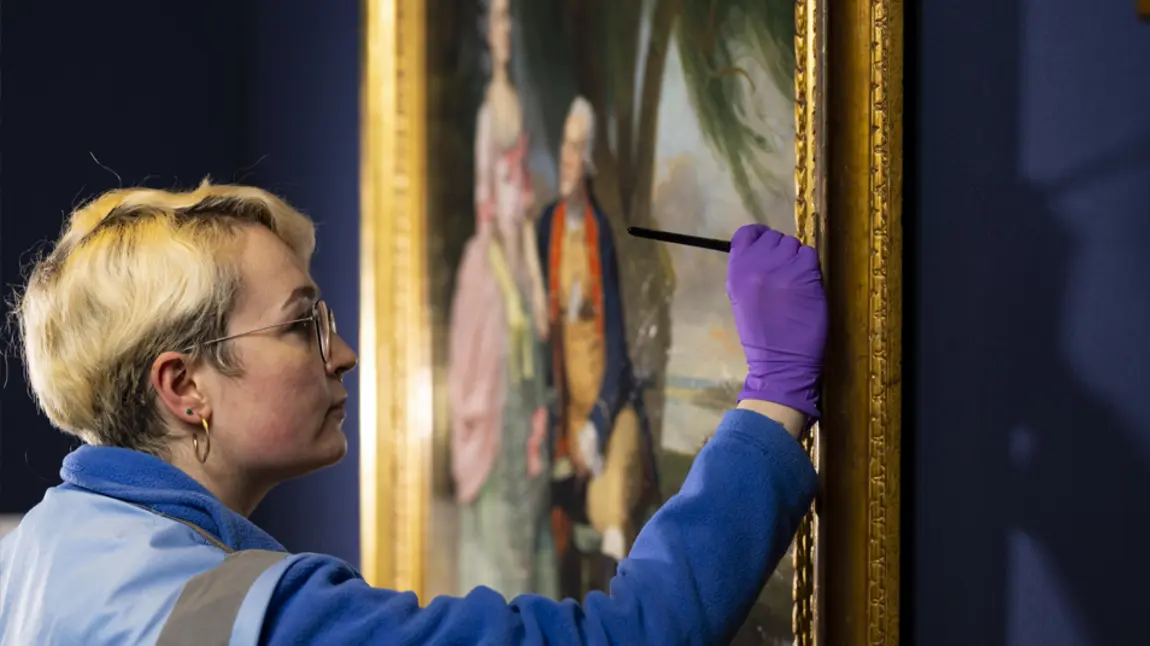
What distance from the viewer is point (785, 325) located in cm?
119

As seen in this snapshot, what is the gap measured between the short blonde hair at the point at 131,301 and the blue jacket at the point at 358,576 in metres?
0.08

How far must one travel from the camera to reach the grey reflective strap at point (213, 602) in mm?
1007

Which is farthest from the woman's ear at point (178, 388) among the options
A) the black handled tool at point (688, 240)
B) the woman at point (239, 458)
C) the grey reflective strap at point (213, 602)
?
the black handled tool at point (688, 240)

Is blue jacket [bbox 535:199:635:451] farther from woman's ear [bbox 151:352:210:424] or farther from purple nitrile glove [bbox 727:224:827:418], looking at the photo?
woman's ear [bbox 151:352:210:424]

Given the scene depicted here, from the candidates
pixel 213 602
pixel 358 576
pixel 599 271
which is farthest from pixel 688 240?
pixel 213 602

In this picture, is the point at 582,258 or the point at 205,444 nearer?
the point at 205,444

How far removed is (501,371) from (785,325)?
0.71 m

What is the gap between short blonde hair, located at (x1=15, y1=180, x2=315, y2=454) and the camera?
1241 mm

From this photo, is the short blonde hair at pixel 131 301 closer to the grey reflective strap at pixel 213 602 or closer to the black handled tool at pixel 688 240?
the grey reflective strap at pixel 213 602

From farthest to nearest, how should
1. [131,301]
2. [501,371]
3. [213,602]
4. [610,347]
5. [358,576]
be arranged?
[501,371] < [610,347] < [131,301] < [358,576] < [213,602]

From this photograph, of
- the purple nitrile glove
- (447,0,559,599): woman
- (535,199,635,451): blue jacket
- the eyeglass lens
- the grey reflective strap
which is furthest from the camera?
(447,0,559,599): woman

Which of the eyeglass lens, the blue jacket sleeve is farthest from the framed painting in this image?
the eyeglass lens

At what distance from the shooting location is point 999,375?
1176 millimetres

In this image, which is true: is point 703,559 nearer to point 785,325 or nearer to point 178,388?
point 785,325
